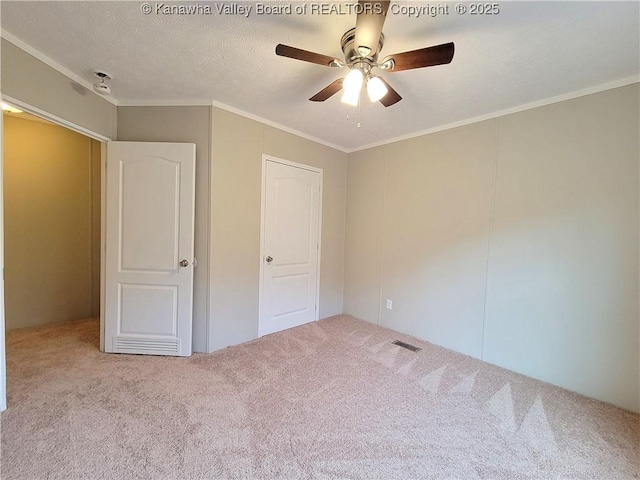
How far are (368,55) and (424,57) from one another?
30 cm

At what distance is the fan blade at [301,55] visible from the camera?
142 cm

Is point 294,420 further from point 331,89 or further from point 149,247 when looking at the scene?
point 331,89

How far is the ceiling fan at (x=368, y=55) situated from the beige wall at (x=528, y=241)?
149 centimetres

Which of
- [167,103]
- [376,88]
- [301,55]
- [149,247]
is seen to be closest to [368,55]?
[376,88]

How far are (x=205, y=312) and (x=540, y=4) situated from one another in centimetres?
325

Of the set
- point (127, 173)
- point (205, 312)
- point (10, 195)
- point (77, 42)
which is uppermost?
point (77, 42)

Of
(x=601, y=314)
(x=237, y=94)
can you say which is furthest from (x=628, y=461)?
(x=237, y=94)

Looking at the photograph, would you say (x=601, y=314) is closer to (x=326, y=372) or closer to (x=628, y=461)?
(x=628, y=461)

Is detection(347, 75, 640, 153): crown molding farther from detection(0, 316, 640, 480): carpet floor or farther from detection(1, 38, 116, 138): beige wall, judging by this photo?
detection(1, 38, 116, 138): beige wall

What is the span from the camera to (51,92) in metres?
2.01

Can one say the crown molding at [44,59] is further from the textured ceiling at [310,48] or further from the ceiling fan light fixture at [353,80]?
the ceiling fan light fixture at [353,80]

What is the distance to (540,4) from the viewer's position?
138 centimetres

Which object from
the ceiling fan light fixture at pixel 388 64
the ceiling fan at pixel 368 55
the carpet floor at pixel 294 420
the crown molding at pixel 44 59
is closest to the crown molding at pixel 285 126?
the crown molding at pixel 44 59

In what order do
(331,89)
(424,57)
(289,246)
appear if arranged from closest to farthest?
(424,57), (331,89), (289,246)
